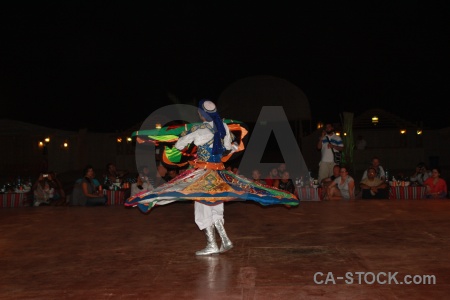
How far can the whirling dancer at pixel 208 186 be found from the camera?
5.69 meters

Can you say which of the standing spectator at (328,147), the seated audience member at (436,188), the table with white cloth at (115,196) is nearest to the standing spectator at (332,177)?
the standing spectator at (328,147)

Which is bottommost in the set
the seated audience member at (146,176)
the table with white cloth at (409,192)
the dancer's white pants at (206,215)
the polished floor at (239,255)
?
the polished floor at (239,255)

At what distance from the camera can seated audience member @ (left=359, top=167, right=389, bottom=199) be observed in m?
10.1

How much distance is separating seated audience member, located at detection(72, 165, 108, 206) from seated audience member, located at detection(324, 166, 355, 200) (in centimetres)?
448

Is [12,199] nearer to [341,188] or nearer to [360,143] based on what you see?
[341,188]

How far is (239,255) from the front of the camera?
5.80m

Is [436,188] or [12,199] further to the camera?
[12,199]

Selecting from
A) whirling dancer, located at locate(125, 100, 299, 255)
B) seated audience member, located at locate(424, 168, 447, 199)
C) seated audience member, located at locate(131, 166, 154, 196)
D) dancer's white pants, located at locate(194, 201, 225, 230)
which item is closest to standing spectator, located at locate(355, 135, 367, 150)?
seated audience member, located at locate(424, 168, 447, 199)

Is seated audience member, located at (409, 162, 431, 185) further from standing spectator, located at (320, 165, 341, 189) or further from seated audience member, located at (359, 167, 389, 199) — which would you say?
standing spectator, located at (320, 165, 341, 189)

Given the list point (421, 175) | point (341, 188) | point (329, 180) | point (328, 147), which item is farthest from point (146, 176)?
point (421, 175)

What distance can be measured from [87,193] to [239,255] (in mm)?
5028

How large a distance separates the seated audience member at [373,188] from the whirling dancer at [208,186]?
4.52m

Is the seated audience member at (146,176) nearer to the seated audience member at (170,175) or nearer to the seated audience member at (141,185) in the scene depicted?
the seated audience member at (141,185)

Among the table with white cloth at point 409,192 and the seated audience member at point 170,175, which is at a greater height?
the seated audience member at point 170,175
